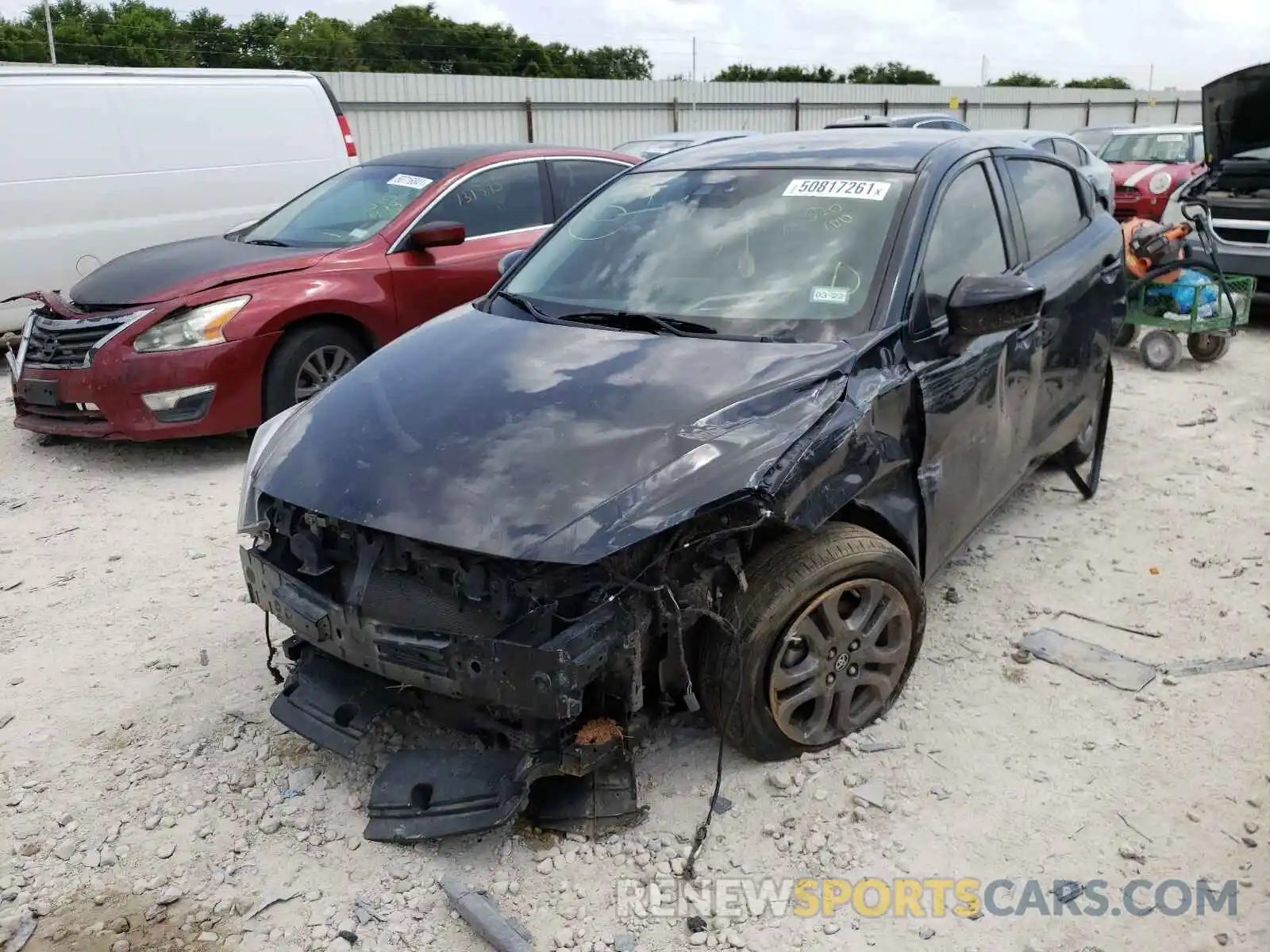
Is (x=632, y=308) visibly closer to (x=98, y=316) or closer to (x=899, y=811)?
(x=899, y=811)

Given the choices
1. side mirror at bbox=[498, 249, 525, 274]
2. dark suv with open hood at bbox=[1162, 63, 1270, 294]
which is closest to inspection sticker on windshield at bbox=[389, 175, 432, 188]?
side mirror at bbox=[498, 249, 525, 274]

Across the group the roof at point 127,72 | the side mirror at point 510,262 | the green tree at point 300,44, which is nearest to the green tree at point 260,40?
the green tree at point 300,44

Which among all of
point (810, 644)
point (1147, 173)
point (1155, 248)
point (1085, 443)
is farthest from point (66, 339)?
point (1147, 173)

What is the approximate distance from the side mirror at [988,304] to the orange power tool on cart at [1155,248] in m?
4.57

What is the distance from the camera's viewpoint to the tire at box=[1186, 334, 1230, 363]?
7605mm

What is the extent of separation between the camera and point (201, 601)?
13.6 feet

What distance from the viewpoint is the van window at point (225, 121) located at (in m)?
7.81

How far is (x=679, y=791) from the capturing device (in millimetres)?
2930

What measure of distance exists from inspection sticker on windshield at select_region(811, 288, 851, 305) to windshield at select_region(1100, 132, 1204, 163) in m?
11.9

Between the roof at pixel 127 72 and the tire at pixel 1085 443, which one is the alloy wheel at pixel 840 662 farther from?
the roof at pixel 127 72

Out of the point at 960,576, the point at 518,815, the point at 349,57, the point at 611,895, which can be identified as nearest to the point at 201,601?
the point at 518,815

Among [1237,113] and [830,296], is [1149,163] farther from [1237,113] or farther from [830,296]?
[830,296]

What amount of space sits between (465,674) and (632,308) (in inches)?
57.3

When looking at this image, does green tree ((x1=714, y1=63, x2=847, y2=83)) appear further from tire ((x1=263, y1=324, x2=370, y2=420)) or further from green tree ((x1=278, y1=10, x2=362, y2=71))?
tire ((x1=263, y1=324, x2=370, y2=420))
